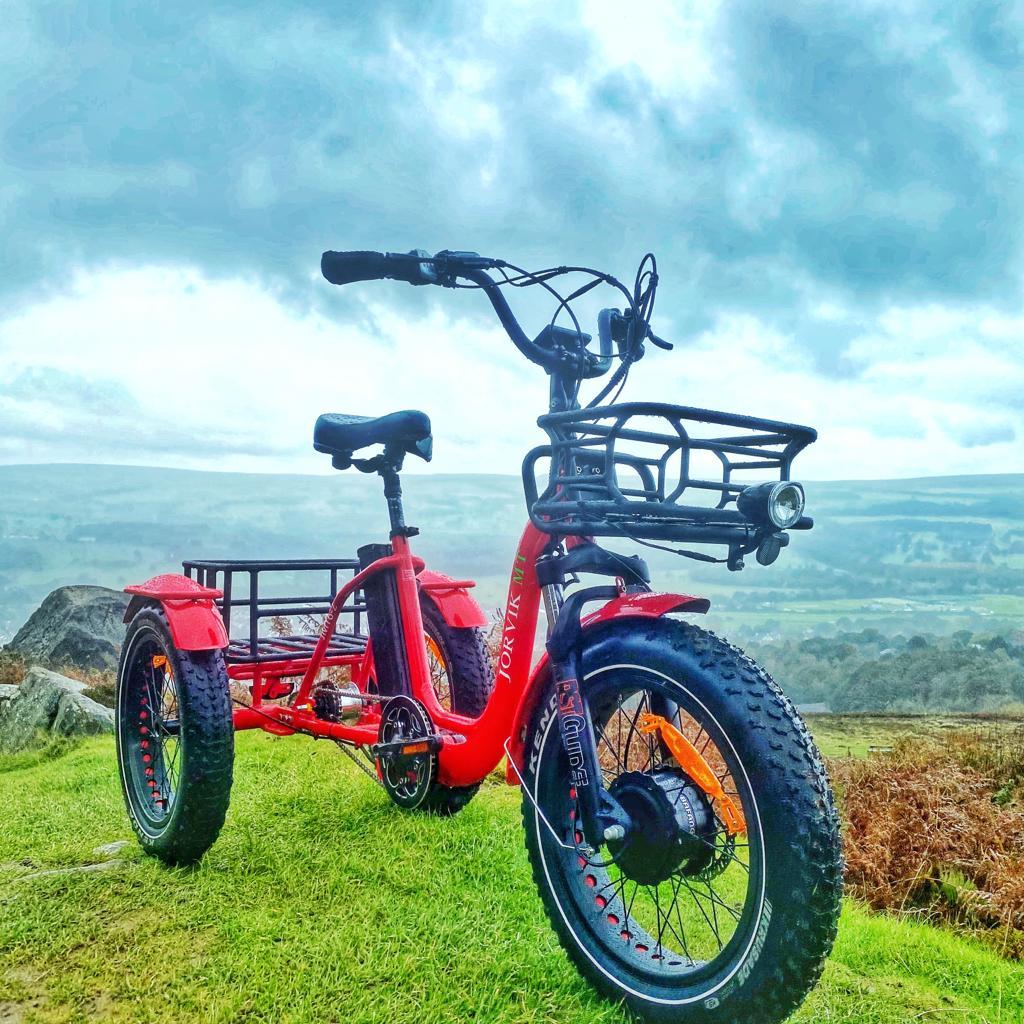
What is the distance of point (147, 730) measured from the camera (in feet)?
13.8

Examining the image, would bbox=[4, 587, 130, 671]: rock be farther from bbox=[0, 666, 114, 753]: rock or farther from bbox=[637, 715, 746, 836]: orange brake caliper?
bbox=[637, 715, 746, 836]: orange brake caliper

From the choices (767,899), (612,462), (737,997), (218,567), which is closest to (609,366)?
(612,462)

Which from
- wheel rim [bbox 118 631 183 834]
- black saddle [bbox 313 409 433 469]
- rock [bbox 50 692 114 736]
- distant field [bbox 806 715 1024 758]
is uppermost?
black saddle [bbox 313 409 433 469]

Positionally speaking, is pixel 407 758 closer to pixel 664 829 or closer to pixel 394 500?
pixel 394 500

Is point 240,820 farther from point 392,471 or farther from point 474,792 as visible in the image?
point 392,471

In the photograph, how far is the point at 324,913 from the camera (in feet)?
10.1

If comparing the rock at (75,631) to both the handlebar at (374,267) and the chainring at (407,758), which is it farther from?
the handlebar at (374,267)

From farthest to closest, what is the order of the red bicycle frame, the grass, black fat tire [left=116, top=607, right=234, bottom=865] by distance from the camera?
black fat tire [left=116, top=607, right=234, bottom=865], the red bicycle frame, the grass

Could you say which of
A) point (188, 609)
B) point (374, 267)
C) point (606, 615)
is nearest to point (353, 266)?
point (374, 267)

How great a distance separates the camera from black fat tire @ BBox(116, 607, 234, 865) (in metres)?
3.51

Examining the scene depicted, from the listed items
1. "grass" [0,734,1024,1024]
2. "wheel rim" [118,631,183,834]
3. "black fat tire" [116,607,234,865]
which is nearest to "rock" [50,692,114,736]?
"grass" [0,734,1024,1024]

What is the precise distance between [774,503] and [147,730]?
11.3 feet

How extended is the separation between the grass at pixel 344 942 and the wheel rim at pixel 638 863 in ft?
0.60

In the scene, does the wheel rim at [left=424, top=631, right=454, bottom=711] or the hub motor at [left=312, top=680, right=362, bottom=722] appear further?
the wheel rim at [left=424, top=631, right=454, bottom=711]
